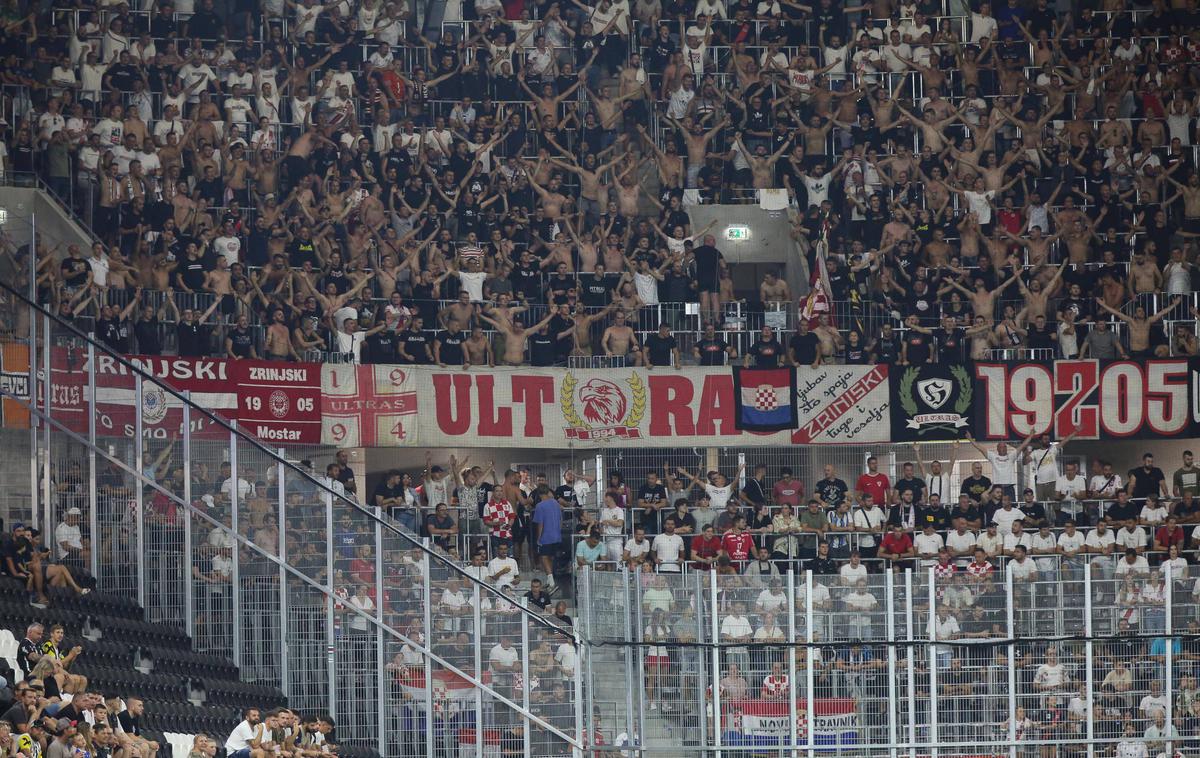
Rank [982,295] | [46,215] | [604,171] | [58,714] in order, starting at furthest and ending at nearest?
[604,171] < [982,295] < [46,215] < [58,714]

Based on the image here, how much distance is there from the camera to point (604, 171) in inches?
1323

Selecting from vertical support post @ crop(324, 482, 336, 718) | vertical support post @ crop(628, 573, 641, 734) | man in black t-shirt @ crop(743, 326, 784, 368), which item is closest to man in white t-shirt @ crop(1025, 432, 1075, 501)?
man in black t-shirt @ crop(743, 326, 784, 368)

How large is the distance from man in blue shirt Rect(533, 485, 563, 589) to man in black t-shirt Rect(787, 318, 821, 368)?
4.20 meters

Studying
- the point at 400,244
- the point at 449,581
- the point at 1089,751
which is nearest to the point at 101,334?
the point at 400,244

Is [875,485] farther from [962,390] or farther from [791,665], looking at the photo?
[791,665]

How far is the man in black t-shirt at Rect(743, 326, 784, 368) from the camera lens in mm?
30422

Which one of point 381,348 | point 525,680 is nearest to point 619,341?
point 381,348

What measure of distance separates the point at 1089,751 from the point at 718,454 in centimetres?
946

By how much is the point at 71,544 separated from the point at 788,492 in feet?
35.8

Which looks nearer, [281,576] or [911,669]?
[911,669]

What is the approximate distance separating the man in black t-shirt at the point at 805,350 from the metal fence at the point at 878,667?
25.6 feet

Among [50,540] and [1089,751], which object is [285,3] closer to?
[50,540]

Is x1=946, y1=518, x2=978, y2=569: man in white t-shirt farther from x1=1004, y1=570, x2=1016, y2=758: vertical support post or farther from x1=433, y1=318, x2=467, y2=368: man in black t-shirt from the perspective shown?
x1=433, y1=318, x2=467, y2=368: man in black t-shirt

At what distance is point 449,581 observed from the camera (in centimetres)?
2327
